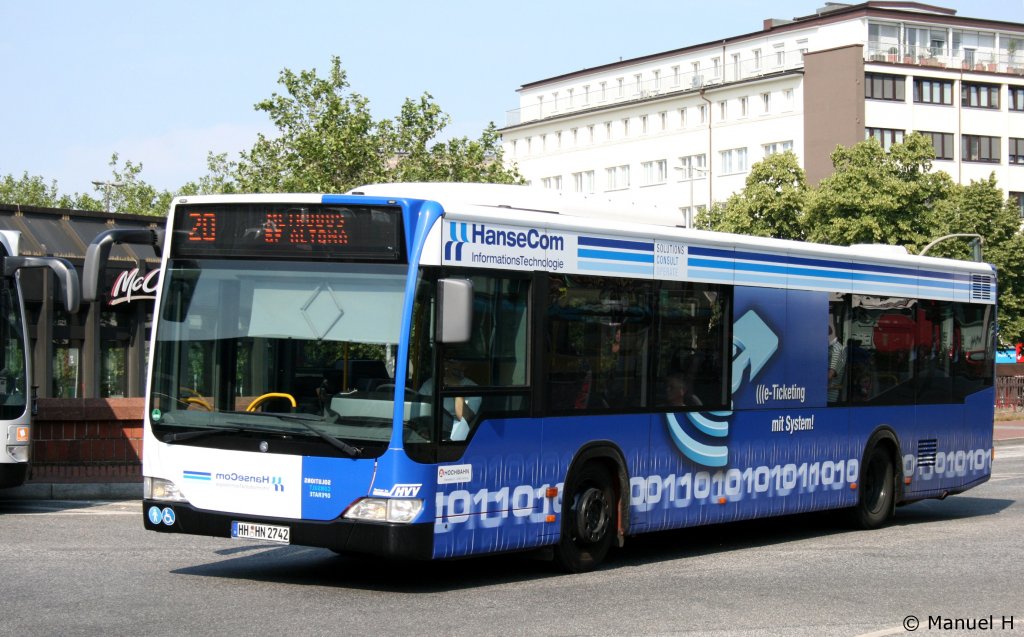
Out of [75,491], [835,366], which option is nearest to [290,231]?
[835,366]

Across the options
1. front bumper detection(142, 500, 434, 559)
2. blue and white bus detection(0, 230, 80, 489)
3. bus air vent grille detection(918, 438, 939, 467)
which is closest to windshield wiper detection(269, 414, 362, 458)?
front bumper detection(142, 500, 434, 559)

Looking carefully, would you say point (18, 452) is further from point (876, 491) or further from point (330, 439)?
point (876, 491)

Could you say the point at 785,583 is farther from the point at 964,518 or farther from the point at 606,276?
the point at 964,518

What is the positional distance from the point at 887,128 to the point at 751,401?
72424 millimetres

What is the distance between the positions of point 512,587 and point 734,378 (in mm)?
3650

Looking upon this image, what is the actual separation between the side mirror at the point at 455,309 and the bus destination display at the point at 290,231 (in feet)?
1.52

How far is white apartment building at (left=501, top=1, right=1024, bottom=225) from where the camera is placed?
83500mm

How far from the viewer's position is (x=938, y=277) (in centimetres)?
1709

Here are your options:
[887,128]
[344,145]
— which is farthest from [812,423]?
[887,128]

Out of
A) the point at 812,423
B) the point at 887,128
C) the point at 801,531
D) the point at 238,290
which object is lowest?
the point at 801,531

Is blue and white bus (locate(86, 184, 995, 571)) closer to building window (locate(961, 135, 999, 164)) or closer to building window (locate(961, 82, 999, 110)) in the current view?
building window (locate(961, 135, 999, 164))

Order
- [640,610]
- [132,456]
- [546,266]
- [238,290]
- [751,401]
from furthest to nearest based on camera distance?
1. [132,456]
2. [751,401]
3. [546,266]
4. [238,290]
5. [640,610]

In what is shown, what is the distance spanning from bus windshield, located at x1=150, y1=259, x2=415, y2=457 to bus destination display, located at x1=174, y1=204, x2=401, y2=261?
91 mm

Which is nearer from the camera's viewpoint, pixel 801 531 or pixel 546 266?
pixel 546 266
